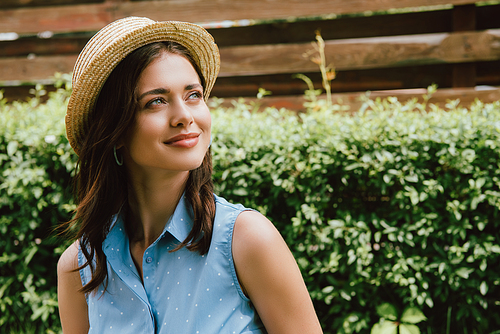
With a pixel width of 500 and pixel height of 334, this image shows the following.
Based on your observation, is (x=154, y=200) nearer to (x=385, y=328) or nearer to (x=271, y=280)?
(x=271, y=280)

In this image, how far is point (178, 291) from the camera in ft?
4.96

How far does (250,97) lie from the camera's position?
4.57 meters

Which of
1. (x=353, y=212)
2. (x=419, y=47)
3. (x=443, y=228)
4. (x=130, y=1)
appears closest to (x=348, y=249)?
(x=353, y=212)

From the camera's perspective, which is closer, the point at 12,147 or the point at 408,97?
the point at 12,147

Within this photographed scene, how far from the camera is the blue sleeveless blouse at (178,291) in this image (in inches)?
57.9

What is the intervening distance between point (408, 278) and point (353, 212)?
0.49m

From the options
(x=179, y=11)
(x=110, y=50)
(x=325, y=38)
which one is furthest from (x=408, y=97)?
(x=110, y=50)

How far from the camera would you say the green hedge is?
2.54m

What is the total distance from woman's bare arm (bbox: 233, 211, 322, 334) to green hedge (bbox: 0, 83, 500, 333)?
3.81ft

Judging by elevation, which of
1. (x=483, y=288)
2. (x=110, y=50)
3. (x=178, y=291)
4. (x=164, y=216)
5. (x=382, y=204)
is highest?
(x=110, y=50)

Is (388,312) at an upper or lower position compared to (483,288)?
lower

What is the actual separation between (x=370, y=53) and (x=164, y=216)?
3.01m

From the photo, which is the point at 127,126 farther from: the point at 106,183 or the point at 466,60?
the point at 466,60

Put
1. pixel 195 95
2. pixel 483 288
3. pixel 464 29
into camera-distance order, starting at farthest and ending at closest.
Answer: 1. pixel 464 29
2. pixel 483 288
3. pixel 195 95
